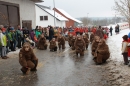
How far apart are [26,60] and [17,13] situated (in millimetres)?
11531

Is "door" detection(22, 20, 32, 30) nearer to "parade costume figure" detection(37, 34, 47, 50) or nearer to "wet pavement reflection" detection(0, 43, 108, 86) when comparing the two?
"parade costume figure" detection(37, 34, 47, 50)

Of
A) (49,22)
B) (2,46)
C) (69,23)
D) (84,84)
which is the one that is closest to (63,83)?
(84,84)

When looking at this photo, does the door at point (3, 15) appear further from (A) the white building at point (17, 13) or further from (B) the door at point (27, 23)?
(B) the door at point (27, 23)

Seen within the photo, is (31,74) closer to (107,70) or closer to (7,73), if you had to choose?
(7,73)

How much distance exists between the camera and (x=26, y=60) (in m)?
8.77

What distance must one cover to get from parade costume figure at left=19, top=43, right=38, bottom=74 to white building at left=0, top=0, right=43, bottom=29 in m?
8.38

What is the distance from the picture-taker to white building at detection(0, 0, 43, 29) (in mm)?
16984

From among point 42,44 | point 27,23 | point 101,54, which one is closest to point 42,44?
point 42,44

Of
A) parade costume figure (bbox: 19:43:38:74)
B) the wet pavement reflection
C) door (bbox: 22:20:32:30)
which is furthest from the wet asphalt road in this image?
door (bbox: 22:20:32:30)

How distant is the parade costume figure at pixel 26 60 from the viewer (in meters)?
8.55

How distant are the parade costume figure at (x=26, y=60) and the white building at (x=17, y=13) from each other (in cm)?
838

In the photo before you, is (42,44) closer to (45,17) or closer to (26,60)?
(26,60)

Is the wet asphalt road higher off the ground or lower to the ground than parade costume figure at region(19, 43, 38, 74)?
lower

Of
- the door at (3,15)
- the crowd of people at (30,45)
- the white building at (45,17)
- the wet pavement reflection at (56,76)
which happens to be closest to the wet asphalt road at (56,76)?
the wet pavement reflection at (56,76)
